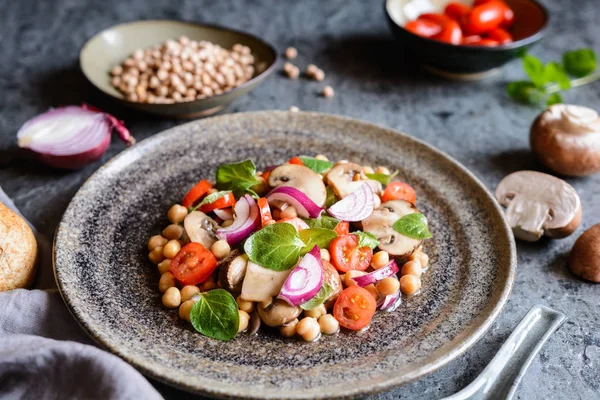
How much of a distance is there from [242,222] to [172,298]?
390 mm

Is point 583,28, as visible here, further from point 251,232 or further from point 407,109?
point 251,232

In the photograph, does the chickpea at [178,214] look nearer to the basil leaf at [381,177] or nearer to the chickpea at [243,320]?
the chickpea at [243,320]

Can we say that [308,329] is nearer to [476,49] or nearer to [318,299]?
[318,299]

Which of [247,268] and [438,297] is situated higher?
[247,268]

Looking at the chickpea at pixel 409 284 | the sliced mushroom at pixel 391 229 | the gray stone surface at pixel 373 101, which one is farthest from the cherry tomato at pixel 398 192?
the gray stone surface at pixel 373 101

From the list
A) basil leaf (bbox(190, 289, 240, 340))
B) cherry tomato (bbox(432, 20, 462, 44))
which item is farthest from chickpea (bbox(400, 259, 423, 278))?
cherry tomato (bbox(432, 20, 462, 44))

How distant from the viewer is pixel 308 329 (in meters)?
2.15

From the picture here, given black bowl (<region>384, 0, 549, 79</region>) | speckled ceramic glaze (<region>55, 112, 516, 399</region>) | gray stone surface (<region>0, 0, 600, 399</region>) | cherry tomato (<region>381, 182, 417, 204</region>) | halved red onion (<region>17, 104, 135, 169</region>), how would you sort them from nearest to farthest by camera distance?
speckled ceramic glaze (<region>55, 112, 516, 399</region>) < gray stone surface (<region>0, 0, 600, 399</region>) < cherry tomato (<region>381, 182, 417, 204</region>) < halved red onion (<region>17, 104, 135, 169</region>) < black bowl (<region>384, 0, 549, 79</region>)

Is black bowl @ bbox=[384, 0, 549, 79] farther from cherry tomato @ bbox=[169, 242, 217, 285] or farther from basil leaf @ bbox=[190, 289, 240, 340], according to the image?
basil leaf @ bbox=[190, 289, 240, 340]

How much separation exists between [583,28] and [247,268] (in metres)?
3.70

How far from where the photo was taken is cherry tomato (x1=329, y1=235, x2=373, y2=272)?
7.69 ft

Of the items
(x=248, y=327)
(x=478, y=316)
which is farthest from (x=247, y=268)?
(x=478, y=316)

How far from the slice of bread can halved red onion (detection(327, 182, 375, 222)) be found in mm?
1162

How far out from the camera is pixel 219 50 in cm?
374
